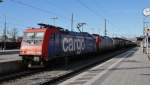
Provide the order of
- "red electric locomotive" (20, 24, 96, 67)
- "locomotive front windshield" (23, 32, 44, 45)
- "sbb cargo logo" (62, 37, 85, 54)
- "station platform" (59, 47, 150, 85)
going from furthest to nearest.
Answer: "sbb cargo logo" (62, 37, 85, 54) < "locomotive front windshield" (23, 32, 44, 45) < "red electric locomotive" (20, 24, 96, 67) < "station platform" (59, 47, 150, 85)

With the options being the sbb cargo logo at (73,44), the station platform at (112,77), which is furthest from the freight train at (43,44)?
the station platform at (112,77)

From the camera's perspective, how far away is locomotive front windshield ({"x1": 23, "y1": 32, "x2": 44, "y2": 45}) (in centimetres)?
2336

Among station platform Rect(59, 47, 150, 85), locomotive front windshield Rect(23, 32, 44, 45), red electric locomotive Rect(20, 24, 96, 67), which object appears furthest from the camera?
locomotive front windshield Rect(23, 32, 44, 45)

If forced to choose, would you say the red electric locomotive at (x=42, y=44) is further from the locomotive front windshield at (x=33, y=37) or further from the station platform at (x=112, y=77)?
the station platform at (x=112, y=77)

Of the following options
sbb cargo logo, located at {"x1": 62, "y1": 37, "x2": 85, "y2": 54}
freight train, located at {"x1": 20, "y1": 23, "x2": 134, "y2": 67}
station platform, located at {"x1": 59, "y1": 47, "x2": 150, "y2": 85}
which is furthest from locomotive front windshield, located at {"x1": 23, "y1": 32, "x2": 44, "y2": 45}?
station platform, located at {"x1": 59, "y1": 47, "x2": 150, "y2": 85}

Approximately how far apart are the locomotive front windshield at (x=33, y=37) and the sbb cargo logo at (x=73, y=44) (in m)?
3.61

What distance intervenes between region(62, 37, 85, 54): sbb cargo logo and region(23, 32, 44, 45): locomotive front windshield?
3.61 m

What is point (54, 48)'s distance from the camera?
24594 millimetres

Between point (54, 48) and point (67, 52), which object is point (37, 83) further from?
point (67, 52)

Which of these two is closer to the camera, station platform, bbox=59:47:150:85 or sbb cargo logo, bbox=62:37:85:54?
station platform, bbox=59:47:150:85

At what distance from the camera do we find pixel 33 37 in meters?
23.8

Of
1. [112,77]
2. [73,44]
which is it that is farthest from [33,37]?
[112,77]

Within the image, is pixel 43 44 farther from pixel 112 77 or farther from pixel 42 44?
pixel 112 77

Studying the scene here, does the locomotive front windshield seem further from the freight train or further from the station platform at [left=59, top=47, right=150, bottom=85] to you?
the station platform at [left=59, top=47, right=150, bottom=85]
